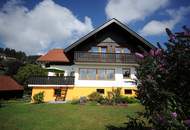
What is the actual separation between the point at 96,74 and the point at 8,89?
1736cm

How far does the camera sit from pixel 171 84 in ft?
16.9

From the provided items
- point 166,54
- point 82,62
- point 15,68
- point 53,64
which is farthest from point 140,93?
point 15,68

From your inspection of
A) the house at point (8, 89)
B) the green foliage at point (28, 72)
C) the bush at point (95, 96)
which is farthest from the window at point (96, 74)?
the house at point (8, 89)

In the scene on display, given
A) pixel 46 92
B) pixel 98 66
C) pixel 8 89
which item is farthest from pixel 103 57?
pixel 8 89

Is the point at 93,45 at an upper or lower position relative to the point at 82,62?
upper

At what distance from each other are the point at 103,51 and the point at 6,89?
1822cm

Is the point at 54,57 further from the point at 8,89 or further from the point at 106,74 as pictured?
the point at 106,74

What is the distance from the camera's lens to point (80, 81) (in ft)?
83.0

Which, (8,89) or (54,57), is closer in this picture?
(54,57)

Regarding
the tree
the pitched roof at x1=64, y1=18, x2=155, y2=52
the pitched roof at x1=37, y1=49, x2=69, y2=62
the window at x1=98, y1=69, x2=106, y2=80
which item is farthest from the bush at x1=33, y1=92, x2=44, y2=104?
the tree

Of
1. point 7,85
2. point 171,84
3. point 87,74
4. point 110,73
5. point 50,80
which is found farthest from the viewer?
point 7,85

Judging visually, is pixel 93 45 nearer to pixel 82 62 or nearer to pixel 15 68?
pixel 82 62

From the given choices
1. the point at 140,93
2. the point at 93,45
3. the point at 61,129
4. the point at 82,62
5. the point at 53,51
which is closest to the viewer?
the point at 140,93

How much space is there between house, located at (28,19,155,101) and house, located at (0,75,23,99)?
38.3ft
